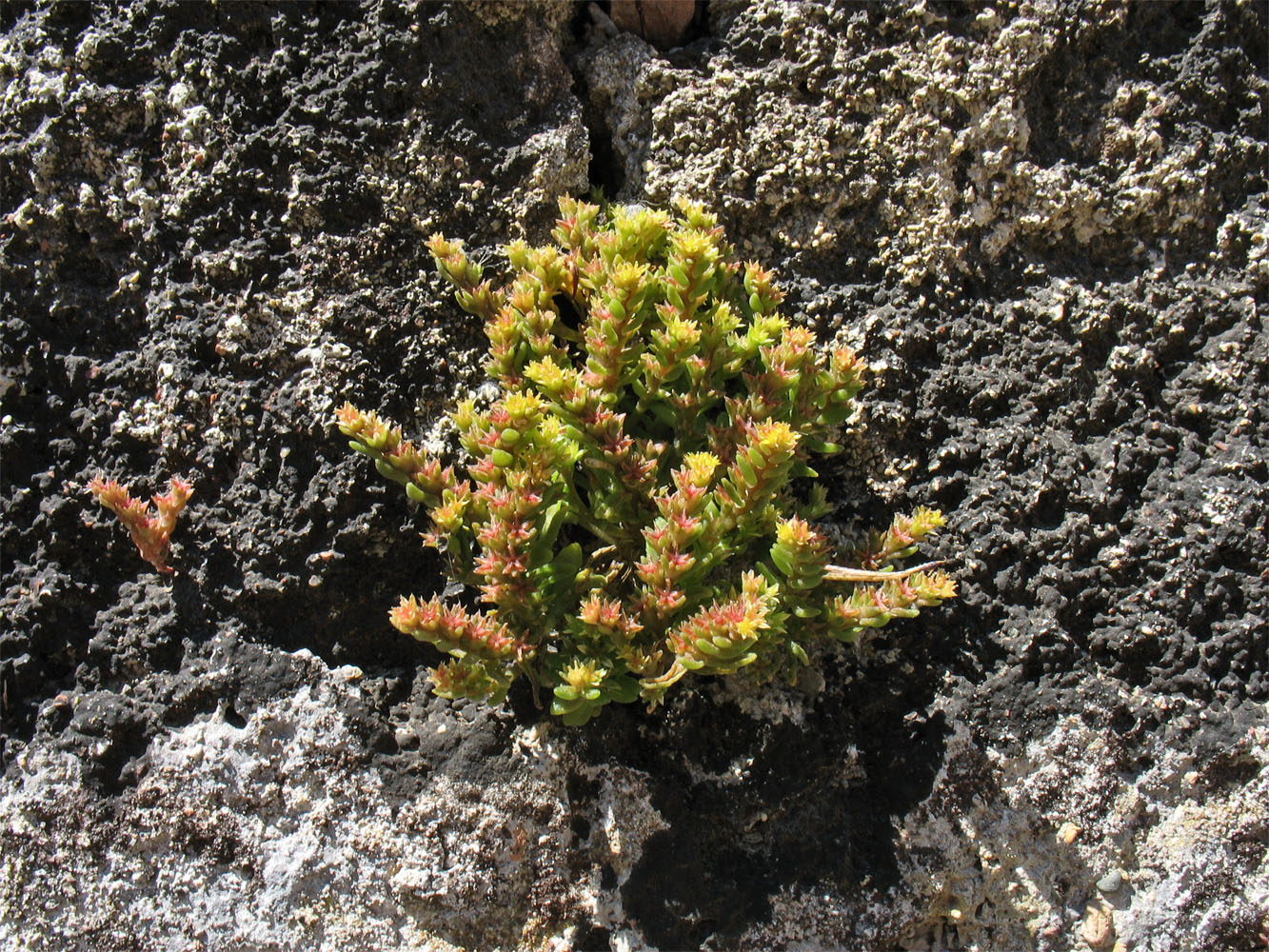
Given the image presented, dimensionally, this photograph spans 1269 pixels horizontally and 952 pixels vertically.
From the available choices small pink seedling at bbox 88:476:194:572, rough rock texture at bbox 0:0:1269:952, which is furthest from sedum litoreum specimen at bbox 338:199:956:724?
small pink seedling at bbox 88:476:194:572

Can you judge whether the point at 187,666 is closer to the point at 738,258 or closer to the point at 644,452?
the point at 644,452

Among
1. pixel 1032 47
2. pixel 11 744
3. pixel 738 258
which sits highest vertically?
pixel 1032 47

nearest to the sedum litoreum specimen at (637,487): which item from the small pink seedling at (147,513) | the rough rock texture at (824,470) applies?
the rough rock texture at (824,470)

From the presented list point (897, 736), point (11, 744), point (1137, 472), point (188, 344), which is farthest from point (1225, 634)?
point (11, 744)

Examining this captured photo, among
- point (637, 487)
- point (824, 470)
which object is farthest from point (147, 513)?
point (824, 470)

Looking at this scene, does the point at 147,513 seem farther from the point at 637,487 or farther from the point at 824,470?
the point at 824,470

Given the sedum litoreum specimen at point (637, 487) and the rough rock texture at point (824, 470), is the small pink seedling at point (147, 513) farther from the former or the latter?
the sedum litoreum specimen at point (637, 487)
